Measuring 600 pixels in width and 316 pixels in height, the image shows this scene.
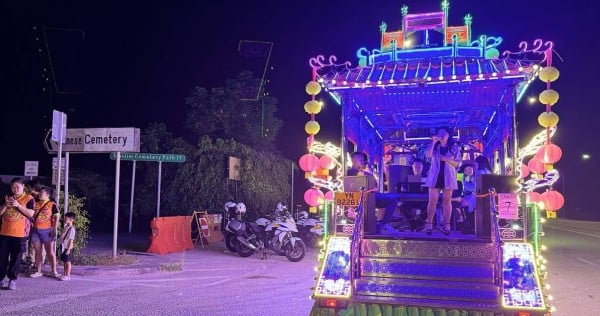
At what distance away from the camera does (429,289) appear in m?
4.89

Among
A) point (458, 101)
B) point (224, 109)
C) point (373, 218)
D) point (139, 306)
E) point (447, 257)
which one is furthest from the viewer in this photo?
point (224, 109)

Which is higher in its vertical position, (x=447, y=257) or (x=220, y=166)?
(x=220, y=166)

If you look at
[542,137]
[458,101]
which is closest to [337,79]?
[458,101]

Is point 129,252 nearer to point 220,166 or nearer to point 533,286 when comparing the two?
point 220,166

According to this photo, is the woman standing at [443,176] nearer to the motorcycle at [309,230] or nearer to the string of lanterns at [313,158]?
the string of lanterns at [313,158]

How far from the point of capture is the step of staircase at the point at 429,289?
4746mm

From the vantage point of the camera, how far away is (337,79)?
7051 mm

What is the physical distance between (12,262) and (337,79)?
19.4ft

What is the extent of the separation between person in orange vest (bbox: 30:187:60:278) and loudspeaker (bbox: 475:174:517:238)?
7.12 m

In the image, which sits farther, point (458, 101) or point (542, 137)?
point (542, 137)

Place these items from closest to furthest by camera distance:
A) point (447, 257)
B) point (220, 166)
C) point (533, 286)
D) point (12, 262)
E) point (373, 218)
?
point (533, 286), point (447, 257), point (373, 218), point (12, 262), point (220, 166)

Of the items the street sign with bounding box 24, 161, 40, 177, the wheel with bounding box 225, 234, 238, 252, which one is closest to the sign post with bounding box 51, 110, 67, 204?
the street sign with bounding box 24, 161, 40, 177

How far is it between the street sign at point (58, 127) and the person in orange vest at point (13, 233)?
6.63ft

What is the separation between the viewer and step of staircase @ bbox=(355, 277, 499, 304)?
475 centimetres
